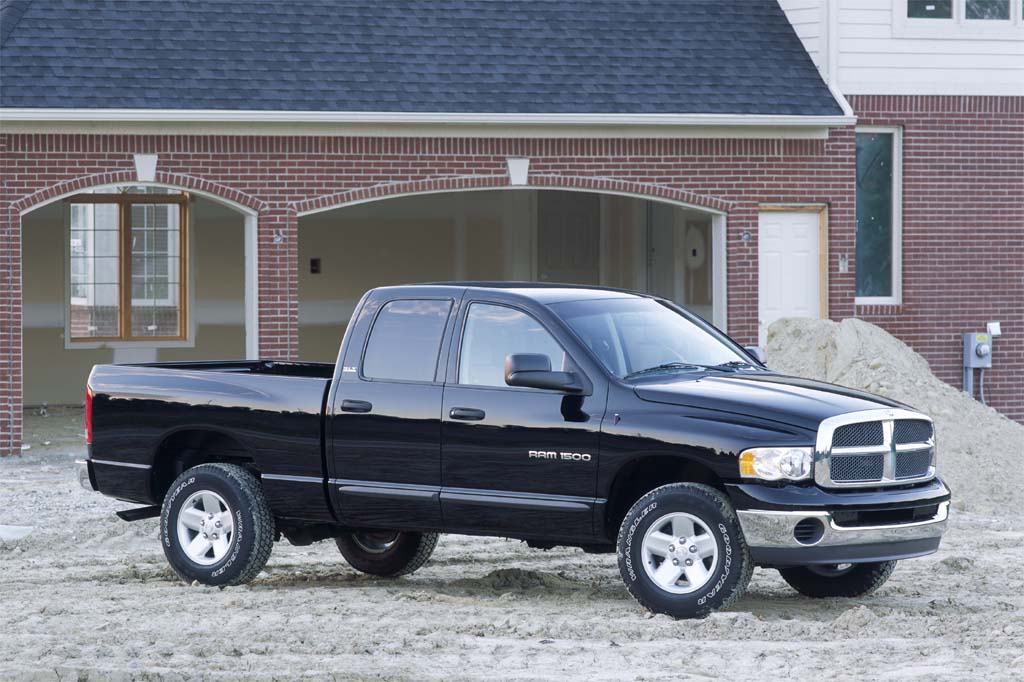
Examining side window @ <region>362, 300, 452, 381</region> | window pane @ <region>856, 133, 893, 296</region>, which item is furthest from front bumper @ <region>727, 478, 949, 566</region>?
window pane @ <region>856, 133, 893, 296</region>

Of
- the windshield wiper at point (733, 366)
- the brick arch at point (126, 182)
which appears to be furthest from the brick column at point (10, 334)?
the windshield wiper at point (733, 366)

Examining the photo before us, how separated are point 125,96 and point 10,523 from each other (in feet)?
20.1

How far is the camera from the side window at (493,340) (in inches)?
369

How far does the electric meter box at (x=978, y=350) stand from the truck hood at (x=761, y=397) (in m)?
11.6

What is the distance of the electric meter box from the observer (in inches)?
803

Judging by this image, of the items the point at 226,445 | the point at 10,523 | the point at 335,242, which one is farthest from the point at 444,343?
the point at 335,242

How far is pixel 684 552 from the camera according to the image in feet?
28.6

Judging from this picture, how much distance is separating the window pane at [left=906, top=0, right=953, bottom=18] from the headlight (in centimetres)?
1315

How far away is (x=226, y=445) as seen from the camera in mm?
10328

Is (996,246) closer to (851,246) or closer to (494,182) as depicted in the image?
(851,246)

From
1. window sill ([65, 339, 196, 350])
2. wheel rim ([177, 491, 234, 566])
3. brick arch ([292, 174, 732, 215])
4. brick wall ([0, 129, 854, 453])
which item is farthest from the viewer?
window sill ([65, 339, 196, 350])

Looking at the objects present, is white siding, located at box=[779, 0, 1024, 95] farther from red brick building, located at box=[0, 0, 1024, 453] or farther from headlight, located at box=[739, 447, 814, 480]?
headlight, located at box=[739, 447, 814, 480]

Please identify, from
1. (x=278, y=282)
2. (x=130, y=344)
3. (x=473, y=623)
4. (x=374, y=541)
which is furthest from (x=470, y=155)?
(x=473, y=623)

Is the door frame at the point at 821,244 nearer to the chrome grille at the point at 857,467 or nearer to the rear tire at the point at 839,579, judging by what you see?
the rear tire at the point at 839,579
